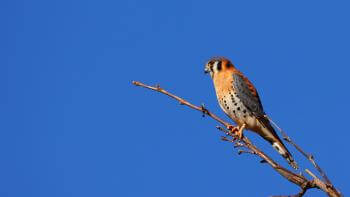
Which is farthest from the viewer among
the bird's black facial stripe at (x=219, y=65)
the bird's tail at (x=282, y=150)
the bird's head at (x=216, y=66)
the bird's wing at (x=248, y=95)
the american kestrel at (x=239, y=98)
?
the bird's black facial stripe at (x=219, y=65)

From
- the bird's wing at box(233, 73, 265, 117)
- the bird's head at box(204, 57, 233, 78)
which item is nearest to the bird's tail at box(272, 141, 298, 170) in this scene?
the bird's wing at box(233, 73, 265, 117)

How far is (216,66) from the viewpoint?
7.52m

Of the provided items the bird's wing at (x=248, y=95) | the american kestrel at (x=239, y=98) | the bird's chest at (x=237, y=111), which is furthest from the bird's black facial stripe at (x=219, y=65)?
the bird's chest at (x=237, y=111)

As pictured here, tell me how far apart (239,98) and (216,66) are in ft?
2.09

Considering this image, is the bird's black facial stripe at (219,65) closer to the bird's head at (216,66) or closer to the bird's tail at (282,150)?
the bird's head at (216,66)

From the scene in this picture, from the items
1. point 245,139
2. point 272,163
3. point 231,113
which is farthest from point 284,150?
point 272,163

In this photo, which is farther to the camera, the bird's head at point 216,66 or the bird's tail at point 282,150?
the bird's head at point 216,66

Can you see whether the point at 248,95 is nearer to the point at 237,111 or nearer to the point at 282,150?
the point at 237,111

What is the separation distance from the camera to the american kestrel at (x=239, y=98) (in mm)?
7000

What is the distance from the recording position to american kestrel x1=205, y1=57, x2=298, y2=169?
23.0ft

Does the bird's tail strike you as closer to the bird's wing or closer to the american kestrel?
the american kestrel

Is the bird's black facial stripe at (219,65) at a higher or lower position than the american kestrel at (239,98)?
higher

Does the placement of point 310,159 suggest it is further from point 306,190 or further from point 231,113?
point 231,113

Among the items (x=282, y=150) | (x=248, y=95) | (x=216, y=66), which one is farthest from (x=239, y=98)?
(x=282, y=150)
